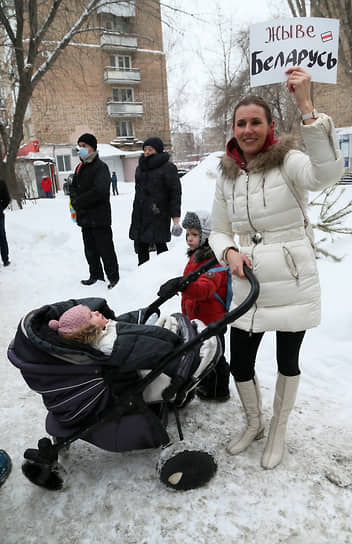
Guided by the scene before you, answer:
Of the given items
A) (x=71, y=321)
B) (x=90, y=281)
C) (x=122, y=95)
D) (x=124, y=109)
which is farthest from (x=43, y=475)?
(x=122, y=95)

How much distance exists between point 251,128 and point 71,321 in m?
1.26

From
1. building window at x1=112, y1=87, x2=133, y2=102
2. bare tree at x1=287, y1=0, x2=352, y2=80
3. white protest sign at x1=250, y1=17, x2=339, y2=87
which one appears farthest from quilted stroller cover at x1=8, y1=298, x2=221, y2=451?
building window at x1=112, y1=87, x2=133, y2=102

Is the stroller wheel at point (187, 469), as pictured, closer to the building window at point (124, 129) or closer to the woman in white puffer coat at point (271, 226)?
the woman in white puffer coat at point (271, 226)

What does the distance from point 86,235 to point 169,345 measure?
3682mm

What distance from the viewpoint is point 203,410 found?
2.69 m

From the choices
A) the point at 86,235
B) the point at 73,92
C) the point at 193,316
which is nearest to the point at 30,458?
the point at 193,316

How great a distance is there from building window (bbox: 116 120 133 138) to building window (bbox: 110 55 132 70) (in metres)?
4.28

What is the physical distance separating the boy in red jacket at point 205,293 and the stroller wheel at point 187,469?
733 mm

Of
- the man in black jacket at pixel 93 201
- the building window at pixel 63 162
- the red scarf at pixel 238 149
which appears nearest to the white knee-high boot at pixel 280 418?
the red scarf at pixel 238 149

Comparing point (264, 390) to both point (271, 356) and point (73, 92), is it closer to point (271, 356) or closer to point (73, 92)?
point (271, 356)

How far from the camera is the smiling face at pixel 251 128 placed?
1.84 m

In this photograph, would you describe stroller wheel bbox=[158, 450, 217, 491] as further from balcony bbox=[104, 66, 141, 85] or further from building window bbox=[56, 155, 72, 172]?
balcony bbox=[104, 66, 141, 85]

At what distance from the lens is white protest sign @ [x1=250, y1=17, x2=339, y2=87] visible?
1999 millimetres

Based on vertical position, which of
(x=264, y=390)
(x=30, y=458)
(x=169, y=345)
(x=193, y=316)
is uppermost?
(x=169, y=345)
